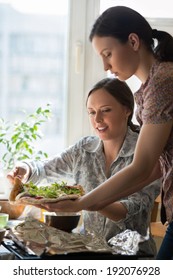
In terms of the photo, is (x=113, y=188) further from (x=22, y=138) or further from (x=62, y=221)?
(x=22, y=138)

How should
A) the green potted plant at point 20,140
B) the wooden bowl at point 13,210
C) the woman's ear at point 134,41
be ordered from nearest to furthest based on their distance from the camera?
the woman's ear at point 134,41
the wooden bowl at point 13,210
the green potted plant at point 20,140

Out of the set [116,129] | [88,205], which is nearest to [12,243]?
[88,205]

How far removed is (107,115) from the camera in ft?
6.75

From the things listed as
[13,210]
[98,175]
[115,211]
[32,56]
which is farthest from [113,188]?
[32,56]

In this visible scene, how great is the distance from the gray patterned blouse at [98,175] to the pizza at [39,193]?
0.15 meters

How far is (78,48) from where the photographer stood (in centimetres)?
273

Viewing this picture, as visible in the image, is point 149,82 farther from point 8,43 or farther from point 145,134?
point 8,43

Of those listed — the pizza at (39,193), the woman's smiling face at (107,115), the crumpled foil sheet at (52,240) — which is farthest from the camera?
the woman's smiling face at (107,115)

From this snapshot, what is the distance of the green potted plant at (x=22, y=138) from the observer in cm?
265

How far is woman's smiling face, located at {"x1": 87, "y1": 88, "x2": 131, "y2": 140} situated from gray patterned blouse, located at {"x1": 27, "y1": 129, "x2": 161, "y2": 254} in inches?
2.2

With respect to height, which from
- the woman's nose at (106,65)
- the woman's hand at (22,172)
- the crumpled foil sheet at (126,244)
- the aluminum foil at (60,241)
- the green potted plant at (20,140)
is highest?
the woman's nose at (106,65)

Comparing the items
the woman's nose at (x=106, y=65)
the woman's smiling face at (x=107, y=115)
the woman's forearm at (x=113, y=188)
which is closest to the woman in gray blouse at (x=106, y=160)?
the woman's smiling face at (x=107, y=115)

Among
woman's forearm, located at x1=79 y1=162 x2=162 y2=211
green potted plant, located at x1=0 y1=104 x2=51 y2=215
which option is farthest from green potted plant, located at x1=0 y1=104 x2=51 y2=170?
woman's forearm, located at x1=79 y1=162 x2=162 y2=211

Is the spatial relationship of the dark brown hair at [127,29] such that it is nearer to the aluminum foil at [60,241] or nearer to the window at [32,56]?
the aluminum foil at [60,241]
